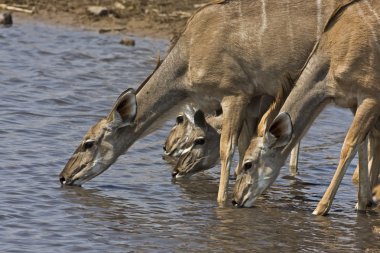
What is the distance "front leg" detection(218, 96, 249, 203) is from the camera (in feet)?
39.0

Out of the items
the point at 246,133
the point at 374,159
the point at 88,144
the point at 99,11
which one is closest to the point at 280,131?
the point at 374,159

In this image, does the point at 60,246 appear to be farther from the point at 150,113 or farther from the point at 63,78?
the point at 63,78

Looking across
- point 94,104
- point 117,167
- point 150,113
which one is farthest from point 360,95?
point 94,104

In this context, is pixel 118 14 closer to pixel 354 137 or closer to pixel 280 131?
pixel 280 131

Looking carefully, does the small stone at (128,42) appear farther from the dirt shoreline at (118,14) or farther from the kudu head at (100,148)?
the kudu head at (100,148)

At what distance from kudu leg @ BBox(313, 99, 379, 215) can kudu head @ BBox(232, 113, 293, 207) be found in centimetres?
→ 57

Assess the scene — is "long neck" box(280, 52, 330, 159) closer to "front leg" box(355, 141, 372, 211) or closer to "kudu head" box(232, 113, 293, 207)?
"kudu head" box(232, 113, 293, 207)

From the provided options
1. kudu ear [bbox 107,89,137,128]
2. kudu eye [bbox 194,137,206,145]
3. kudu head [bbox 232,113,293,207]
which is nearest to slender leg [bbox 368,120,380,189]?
kudu head [bbox 232,113,293,207]

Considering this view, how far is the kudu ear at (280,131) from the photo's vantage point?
11.2 m

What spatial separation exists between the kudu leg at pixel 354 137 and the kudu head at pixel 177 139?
9.22 ft

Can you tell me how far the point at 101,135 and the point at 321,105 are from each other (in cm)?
245

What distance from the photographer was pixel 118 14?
20.3 meters

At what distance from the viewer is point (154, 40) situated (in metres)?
19.3

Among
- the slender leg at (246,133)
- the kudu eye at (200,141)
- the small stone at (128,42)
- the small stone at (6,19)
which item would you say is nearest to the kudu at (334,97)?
the slender leg at (246,133)
